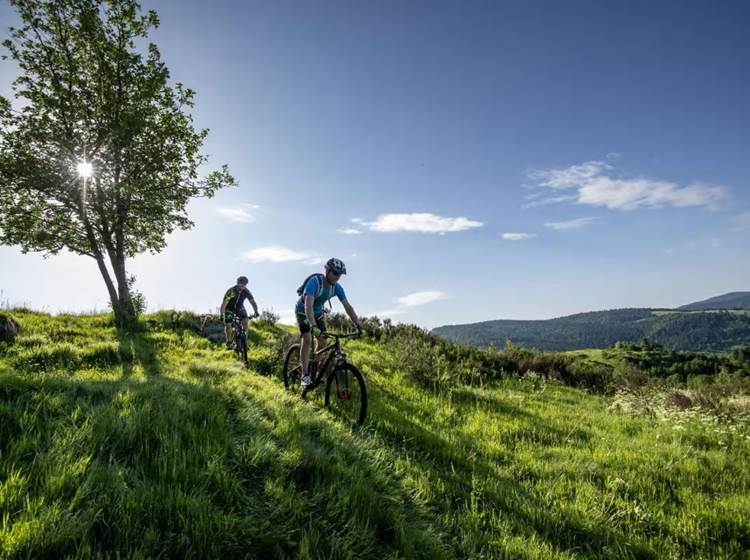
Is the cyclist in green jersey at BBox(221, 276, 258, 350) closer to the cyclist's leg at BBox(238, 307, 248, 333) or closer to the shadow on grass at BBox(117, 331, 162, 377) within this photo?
the cyclist's leg at BBox(238, 307, 248, 333)

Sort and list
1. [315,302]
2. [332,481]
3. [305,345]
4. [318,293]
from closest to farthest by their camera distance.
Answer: [332,481] < [318,293] < [305,345] < [315,302]

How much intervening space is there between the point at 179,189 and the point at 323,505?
2154 centimetres

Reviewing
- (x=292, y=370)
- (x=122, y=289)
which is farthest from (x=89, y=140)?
(x=292, y=370)

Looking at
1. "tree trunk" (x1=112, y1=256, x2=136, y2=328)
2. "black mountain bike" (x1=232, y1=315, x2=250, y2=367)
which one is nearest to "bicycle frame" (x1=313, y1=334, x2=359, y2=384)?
"black mountain bike" (x1=232, y1=315, x2=250, y2=367)

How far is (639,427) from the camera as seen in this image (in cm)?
977

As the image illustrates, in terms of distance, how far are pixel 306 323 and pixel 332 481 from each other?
15.1ft

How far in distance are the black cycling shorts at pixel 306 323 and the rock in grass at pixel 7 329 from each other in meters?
10.1

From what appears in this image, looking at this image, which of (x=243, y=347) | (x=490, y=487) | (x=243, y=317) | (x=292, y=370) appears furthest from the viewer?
(x=243, y=317)

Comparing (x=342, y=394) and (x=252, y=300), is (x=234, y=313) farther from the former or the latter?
(x=342, y=394)

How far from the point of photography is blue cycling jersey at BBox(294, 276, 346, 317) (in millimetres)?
8688

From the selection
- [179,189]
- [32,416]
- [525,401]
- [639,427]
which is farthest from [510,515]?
[179,189]

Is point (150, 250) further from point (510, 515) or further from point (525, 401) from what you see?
point (510, 515)

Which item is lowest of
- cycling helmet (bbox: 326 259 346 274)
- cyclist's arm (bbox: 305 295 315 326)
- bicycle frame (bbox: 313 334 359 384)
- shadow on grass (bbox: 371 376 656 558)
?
shadow on grass (bbox: 371 376 656 558)

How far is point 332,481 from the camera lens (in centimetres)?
459
